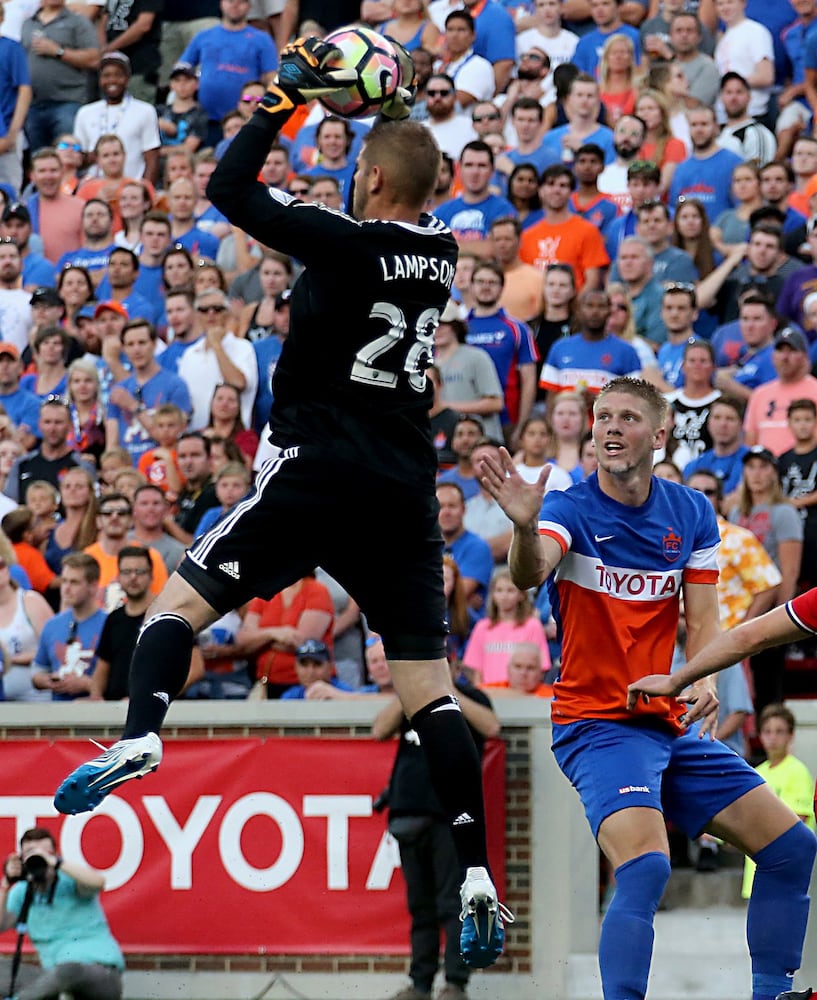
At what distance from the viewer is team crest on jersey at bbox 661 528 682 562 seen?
713 cm

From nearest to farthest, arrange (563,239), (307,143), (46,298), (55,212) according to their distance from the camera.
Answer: (563,239)
(46,298)
(55,212)
(307,143)

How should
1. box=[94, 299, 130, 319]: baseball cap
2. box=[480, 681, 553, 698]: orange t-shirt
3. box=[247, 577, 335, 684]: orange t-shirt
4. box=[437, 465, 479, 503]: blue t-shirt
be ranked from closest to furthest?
box=[480, 681, 553, 698]: orange t-shirt, box=[247, 577, 335, 684]: orange t-shirt, box=[437, 465, 479, 503]: blue t-shirt, box=[94, 299, 130, 319]: baseball cap

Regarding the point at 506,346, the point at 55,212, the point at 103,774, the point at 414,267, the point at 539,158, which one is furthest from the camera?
the point at 55,212

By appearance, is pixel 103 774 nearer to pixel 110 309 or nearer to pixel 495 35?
pixel 110 309

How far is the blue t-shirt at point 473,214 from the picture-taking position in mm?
15711

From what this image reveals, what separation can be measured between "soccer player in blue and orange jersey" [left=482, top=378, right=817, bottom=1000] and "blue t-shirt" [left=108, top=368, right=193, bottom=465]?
7.63 m

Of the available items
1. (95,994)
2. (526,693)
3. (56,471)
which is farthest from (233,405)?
(95,994)

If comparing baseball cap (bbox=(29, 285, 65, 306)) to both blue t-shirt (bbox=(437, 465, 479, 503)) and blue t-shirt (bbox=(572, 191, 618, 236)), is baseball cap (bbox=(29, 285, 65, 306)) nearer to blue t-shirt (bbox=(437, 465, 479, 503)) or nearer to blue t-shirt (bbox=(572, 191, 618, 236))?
blue t-shirt (bbox=(572, 191, 618, 236))

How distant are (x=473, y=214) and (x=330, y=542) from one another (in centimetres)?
955

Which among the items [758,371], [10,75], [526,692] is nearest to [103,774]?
[526,692]

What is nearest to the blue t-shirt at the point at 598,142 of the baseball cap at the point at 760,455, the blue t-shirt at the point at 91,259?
the blue t-shirt at the point at 91,259

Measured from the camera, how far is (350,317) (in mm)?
6508

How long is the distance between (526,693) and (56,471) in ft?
15.2

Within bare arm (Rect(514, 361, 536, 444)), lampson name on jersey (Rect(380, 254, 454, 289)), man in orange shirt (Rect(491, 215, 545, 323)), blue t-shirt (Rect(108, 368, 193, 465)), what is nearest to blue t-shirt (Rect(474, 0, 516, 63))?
man in orange shirt (Rect(491, 215, 545, 323))
